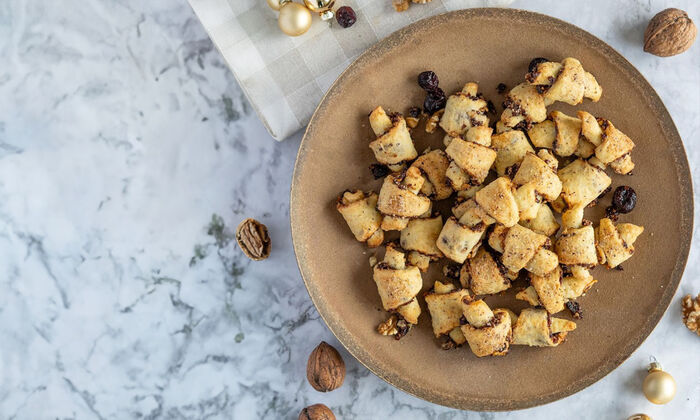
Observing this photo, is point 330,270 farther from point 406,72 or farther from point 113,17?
point 113,17

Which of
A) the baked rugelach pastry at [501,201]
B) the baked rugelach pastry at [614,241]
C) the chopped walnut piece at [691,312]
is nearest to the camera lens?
the baked rugelach pastry at [501,201]

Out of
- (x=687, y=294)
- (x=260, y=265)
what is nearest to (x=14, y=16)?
(x=260, y=265)

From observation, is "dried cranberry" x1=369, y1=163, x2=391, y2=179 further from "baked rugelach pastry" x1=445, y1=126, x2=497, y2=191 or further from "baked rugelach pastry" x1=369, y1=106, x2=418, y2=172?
"baked rugelach pastry" x1=445, y1=126, x2=497, y2=191

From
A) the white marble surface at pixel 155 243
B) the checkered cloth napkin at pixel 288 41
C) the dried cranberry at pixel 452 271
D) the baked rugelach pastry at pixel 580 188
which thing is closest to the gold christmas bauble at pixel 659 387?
the white marble surface at pixel 155 243

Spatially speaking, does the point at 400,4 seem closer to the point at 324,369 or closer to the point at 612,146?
the point at 612,146

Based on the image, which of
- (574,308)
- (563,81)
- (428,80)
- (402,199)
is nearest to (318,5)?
(428,80)

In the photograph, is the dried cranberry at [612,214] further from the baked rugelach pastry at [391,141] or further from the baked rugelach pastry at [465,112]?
the baked rugelach pastry at [391,141]

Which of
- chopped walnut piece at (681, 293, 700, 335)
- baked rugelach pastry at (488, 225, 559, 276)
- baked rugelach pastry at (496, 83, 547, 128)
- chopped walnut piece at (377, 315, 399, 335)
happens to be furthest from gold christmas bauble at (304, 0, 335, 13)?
chopped walnut piece at (681, 293, 700, 335)

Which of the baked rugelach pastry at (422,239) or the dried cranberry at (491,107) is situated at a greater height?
the dried cranberry at (491,107)
